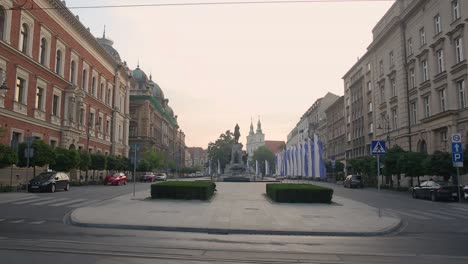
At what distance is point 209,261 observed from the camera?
789cm

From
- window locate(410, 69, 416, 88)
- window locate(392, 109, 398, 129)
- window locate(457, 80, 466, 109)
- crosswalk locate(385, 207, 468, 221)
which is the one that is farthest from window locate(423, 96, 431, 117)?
crosswalk locate(385, 207, 468, 221)

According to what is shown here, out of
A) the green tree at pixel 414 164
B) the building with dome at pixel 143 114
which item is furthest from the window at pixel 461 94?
the building with dome at pixel 143 114

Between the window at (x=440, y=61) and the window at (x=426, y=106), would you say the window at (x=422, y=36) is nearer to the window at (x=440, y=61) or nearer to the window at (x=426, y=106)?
the window at (x=440, y=61)

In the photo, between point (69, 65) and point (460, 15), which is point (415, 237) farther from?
point (69, 65)

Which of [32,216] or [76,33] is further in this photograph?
[76,33]

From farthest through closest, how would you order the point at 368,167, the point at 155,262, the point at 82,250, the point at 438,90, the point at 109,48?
the point at 109,48
the point at 368,167
the point at 438,90
the point at 82,250
the point at 155,262

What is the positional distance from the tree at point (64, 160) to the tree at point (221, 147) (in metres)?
72.9

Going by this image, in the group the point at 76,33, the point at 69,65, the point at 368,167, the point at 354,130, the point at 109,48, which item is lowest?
the point at 368,167

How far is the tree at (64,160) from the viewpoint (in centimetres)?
3666

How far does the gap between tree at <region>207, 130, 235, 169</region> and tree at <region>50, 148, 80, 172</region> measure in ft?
239

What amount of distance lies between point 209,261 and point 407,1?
46.3 m

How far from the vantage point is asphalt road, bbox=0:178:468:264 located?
320 inches

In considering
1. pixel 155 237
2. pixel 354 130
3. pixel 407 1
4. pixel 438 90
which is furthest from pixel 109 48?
pixel 155 237

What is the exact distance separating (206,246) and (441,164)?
82.9 ft
